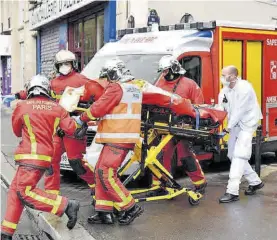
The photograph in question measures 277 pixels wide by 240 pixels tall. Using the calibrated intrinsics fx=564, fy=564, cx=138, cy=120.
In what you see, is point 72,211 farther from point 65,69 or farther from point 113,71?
point 65,69

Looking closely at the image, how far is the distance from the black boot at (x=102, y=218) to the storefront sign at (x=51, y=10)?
10.7m

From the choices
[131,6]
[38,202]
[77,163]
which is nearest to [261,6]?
[131,6]

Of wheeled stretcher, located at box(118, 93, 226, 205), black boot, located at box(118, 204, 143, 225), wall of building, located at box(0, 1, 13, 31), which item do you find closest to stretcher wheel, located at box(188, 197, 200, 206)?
wheeled stretcher, located at box(118, 93, 226, 205)

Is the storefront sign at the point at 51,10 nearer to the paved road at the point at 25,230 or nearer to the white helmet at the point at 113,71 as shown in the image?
the paved road at the point at 25,230

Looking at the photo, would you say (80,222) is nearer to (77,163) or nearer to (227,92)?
(77,163)

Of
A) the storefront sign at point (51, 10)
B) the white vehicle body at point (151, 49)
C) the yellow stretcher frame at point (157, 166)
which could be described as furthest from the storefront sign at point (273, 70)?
the storefront sign at point (51, 10)

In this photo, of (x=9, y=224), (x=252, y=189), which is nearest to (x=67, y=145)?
(x=9, y=224)

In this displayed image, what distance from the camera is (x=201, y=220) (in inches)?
249

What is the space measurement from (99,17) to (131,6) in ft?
8.48

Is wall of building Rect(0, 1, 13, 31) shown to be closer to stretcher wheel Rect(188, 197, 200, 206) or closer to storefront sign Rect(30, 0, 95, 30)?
storefront sign Rect(30, 0, 95, 30)

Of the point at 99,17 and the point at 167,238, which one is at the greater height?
the point at 99,17

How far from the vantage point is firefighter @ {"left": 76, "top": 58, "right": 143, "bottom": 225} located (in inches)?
230

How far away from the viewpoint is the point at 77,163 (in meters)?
6.84

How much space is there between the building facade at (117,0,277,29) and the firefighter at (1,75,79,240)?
877cm
